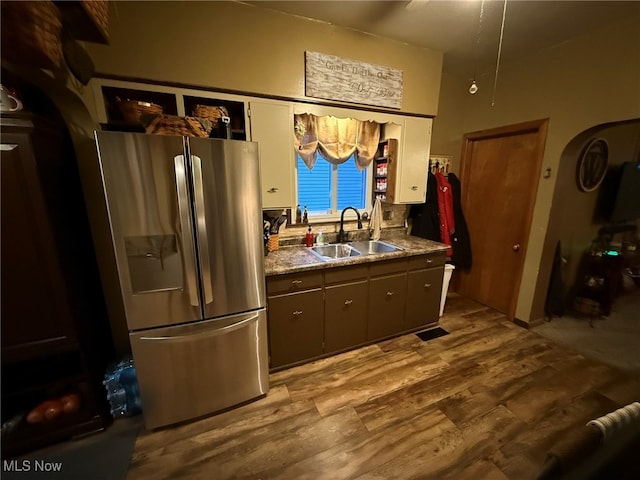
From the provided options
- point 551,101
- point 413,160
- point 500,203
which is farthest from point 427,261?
point 551,101

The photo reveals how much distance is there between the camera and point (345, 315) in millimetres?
2215

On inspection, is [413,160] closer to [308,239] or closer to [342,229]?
[342,229]

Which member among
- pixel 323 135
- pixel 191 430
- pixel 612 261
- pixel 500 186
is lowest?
pixel 191 430

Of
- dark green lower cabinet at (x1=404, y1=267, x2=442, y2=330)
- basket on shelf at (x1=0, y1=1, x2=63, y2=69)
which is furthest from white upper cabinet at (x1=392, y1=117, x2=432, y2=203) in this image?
basket on shelf at (x1=0, y1=1, x2=63, y2=69)

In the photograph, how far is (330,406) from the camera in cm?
180

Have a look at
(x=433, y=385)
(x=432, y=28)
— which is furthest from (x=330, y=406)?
(x=432, y=28)

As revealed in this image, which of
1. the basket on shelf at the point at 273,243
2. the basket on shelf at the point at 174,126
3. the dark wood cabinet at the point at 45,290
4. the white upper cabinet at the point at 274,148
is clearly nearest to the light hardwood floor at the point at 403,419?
the dark wood cabinet at the point at 45,290

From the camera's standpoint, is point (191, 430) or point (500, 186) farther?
point (500, 186)

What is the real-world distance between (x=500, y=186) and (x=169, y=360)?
11.6 ft

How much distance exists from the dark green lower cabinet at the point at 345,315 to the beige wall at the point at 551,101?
1.87 meters

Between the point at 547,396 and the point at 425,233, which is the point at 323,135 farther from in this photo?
the point at 547,396

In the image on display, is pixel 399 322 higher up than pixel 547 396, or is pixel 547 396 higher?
pixel 399 322

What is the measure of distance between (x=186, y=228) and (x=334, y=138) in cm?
159

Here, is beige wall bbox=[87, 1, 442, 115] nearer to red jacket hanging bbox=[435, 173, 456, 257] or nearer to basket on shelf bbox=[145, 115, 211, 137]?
basket on shelf bbox=[145, 115, 211, 137]
